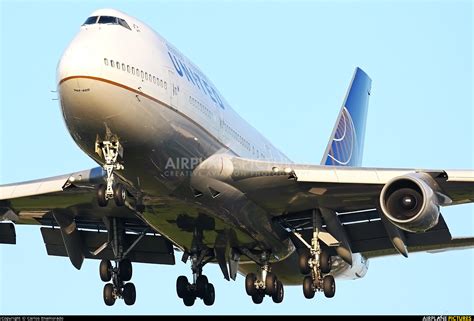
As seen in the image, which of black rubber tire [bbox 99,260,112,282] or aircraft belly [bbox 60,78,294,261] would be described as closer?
aircraft belly [bbox 60,78,294,261]

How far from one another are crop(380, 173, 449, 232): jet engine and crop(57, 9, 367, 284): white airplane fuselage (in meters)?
4.08

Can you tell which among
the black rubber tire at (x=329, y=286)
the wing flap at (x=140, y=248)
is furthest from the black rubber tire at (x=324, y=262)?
the wing flap at (x=140, y=248)

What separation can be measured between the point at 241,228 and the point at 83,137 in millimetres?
7378

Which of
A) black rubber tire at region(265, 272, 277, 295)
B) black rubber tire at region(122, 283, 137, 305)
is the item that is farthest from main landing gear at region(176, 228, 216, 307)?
black rubber tire at region(265, 272, 277, 295)

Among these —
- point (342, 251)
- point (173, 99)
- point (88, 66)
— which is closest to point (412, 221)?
point (342, 251)

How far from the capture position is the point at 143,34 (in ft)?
105

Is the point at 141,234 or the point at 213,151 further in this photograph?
the point at 141,234

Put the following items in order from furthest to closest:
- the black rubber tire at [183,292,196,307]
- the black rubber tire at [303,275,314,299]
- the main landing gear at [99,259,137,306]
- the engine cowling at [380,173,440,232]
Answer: the black rubber tire at [183,292,196,307] → the main landing gear at [99,259,137,306] → the black rubber tire at [303,275,314,299] → the engine cowling at [380,173,440,232]

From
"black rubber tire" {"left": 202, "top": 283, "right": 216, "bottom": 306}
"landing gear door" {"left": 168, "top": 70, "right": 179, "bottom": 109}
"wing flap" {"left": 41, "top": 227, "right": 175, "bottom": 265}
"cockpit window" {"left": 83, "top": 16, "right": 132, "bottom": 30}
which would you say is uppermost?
"cockpit window" {"left": 83, "top": 16, "right": 132, "bottom": 30}

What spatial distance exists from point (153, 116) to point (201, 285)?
968 cm

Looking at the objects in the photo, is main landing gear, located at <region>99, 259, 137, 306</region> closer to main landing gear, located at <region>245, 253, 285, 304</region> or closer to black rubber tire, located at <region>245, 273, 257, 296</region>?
black rubber tire, located at <region>245, 273, 257, 296</region>

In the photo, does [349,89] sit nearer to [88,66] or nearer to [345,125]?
[345,125]

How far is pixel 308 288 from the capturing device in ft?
122

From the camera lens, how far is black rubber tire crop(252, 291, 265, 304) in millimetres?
38219
